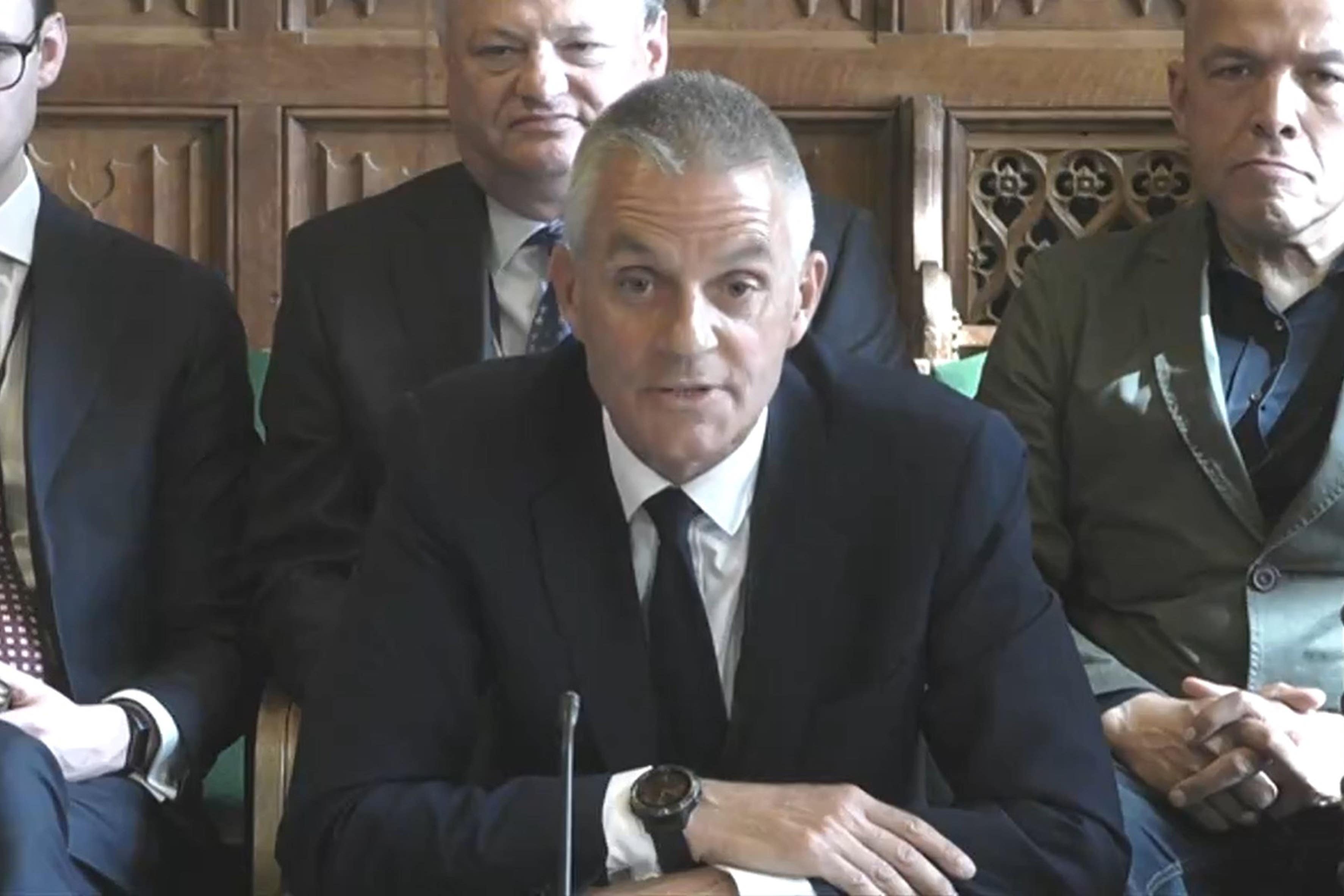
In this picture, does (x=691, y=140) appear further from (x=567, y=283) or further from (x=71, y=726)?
(x=71, y=726)

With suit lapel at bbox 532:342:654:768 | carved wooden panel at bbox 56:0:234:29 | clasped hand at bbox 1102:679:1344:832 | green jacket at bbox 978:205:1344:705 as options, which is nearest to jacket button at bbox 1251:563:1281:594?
green jacket at bbox 978:205:1344:705

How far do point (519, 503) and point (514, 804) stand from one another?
27 centimetres

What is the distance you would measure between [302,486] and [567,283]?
61cm

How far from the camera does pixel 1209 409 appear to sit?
7.80 ft

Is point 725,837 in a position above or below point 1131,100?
below

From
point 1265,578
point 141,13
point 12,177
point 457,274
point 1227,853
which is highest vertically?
point 141,13

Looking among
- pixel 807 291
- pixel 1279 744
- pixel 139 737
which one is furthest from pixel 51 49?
pixel 1279 744

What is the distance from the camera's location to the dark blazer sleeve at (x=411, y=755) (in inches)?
72.7

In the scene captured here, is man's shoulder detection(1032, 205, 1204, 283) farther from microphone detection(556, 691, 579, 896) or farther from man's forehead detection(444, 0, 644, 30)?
microphone detection(556, 691, 579, 896)

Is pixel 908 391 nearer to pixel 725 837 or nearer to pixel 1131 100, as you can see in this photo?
pixel 725 837

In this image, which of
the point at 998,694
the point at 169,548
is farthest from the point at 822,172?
the point at 998,694

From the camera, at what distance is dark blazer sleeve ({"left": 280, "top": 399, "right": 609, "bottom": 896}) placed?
6.06 feet

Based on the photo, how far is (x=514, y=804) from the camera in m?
1.86

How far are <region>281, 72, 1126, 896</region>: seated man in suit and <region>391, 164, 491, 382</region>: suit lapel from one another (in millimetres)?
476
